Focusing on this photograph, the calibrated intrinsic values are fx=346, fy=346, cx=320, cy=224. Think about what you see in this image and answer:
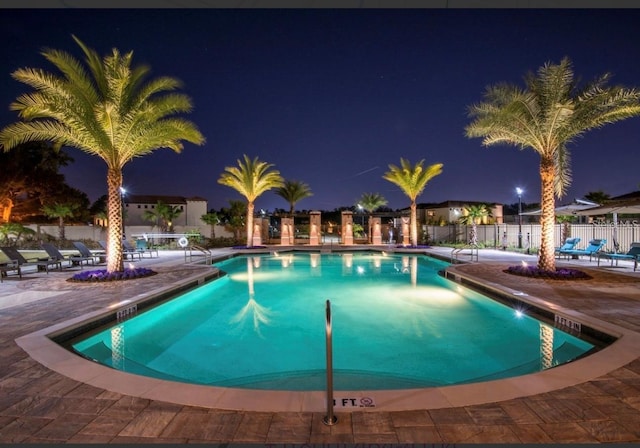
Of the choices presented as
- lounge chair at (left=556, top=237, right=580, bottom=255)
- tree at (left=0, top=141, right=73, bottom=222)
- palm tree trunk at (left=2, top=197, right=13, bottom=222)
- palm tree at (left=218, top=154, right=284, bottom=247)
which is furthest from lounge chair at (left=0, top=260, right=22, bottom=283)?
palm tree trunk at (left=2, top=197, right=13, bottom=222)

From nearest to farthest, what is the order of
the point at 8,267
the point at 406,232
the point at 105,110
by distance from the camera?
the point at 105,110, the point at 8,267, the point at 406,232

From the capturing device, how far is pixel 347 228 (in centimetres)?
2898

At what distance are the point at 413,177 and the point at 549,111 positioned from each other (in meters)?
15.6

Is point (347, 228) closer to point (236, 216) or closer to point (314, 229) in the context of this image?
point (314, 229)

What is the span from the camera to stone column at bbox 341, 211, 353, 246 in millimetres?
28844

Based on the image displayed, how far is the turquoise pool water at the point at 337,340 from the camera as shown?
507 cm

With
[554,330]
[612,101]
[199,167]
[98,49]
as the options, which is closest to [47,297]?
[98,49]

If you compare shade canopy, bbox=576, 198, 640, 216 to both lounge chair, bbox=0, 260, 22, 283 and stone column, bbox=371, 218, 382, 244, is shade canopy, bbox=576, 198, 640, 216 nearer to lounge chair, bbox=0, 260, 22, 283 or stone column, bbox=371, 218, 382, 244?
stone column, bbox=371, 218, 382, 244

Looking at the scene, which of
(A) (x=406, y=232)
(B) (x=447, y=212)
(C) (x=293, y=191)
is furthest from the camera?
(B) (x=447, y=212)

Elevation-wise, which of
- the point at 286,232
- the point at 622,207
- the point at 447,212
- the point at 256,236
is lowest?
the point at 256,236

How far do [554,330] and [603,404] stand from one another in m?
3.59

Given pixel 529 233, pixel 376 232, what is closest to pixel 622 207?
pixel 529 233

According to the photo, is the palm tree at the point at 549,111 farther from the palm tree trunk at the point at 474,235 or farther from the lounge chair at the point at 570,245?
the palm tree trunk at the point at 474,235

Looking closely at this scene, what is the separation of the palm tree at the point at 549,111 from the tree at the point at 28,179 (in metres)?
33.3
